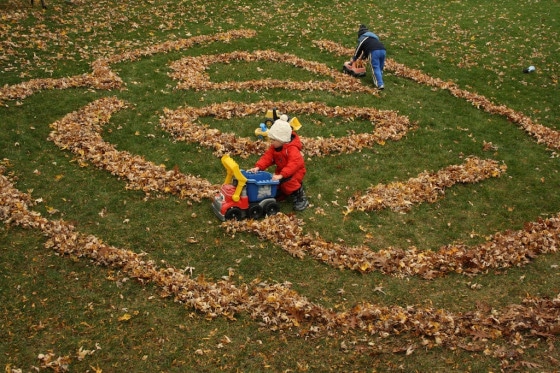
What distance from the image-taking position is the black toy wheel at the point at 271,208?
993 cm

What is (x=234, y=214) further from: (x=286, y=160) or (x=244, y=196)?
(x=286, y=160)

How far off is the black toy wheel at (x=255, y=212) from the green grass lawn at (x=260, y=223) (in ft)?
1.31

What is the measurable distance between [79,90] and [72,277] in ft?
28.6

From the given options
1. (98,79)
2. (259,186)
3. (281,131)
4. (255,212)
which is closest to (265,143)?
(281,131)

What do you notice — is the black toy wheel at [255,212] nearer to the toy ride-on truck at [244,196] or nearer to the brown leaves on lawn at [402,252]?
the toy ride-on truck at [244,196]

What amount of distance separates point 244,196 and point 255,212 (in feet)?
1.39

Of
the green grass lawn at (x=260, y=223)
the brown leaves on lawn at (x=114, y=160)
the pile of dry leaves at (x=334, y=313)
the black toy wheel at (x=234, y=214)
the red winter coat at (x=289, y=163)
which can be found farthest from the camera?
the brown leaves on lawn at (x=114, y=160)

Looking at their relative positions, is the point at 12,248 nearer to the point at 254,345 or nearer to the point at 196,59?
the point at 254,345

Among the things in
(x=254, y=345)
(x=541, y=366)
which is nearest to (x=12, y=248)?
(x=254, y=345)

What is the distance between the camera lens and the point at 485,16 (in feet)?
84.3

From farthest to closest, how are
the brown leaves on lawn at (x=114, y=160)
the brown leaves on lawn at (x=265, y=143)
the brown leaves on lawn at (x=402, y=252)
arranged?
1. the brown leaves on lawn at (x=265, y=143)
2. the brown leaves on lawn at (x=114, y=160)
3. the brown leaves on lawn at (x=402, y=252)

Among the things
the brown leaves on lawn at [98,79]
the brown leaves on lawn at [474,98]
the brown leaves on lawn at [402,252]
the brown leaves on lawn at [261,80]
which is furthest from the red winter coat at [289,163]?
the brown leaves on lawn at [474,98]

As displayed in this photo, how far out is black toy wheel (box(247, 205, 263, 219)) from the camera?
979 centimetres

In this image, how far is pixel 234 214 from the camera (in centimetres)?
970
